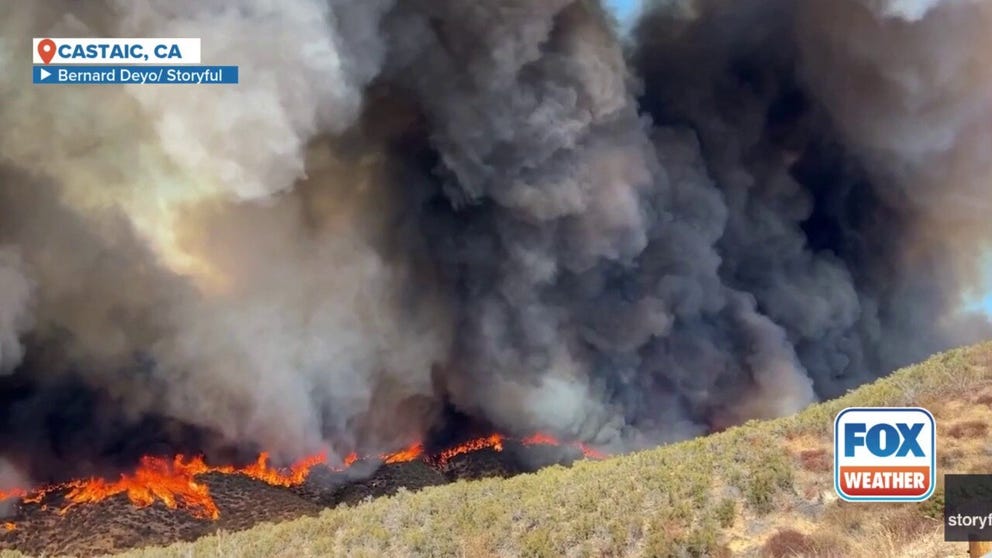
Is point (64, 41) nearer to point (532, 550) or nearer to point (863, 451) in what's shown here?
point (532, 550)

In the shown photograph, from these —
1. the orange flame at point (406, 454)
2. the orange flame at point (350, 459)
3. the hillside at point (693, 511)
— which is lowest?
the hillside at point (693, 511)

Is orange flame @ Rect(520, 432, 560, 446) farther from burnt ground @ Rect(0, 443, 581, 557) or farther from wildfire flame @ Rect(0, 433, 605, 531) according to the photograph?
wildfire flame @ Rect(0, 433, 605, 531)

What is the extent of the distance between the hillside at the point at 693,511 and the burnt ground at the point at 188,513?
322 inches

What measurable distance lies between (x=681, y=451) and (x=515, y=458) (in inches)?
1145

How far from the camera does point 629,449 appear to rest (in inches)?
1950

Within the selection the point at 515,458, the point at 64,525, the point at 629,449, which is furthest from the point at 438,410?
the point at 64,525

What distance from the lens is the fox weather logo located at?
12.6 meters

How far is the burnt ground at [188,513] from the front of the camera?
30.8 meters

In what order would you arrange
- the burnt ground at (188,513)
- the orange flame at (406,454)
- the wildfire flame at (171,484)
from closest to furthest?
the burnt ground at (188,513) < the wildfire flame at (171,484) < the orange flame at (406,454)

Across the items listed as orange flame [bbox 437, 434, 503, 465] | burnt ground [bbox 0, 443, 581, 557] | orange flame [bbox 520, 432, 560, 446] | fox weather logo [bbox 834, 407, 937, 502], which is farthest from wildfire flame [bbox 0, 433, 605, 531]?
fox weather logo [bbox 834, 407, 937, 502]

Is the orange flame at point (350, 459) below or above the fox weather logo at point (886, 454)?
above

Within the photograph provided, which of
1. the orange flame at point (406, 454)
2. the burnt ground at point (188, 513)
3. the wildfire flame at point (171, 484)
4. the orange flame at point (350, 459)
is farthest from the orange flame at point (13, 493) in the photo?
the orange flame at point (406, 454)

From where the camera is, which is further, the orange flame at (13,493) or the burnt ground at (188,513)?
the orange flame at (13,493)

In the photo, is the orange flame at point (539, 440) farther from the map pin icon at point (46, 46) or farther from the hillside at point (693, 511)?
the map pin icon at point (46, 46)
